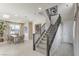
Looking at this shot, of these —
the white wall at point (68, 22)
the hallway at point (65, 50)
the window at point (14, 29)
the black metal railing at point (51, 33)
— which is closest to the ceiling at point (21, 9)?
the window at point (14, 29)

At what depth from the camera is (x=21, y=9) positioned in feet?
6.77

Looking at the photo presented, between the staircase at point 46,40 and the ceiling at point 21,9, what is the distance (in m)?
0.42

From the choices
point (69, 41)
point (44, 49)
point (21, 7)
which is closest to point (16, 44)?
point (44, 49)

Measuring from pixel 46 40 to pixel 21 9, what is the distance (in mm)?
784

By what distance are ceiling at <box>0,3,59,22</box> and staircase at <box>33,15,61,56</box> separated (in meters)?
0.42

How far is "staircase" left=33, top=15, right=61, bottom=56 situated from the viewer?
2021mm

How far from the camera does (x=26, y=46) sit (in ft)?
6.86

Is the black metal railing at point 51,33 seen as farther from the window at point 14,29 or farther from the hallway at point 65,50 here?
the window at point 14,29

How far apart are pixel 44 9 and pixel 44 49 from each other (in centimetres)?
79

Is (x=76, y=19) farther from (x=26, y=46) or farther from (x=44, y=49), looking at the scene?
(x=26, y=46)

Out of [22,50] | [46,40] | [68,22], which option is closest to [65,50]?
[46,40]

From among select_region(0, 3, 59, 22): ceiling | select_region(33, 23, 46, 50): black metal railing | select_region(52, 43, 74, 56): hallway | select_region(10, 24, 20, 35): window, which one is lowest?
select_region(52, 43, 74, 56): hallway

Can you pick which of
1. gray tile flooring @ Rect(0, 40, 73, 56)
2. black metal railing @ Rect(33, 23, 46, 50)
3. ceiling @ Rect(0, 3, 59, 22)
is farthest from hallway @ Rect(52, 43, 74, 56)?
ceiling @ Rect(0, 3, 59, 22)

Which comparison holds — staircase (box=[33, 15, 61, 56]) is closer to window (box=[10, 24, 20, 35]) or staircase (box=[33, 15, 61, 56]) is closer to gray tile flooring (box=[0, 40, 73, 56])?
gray tile flooring (box=[0, 40, 73, 56])
